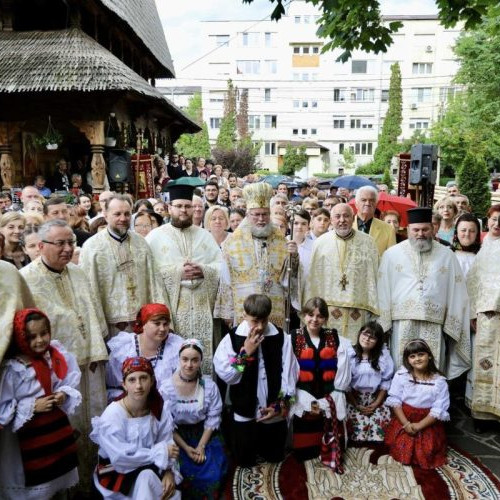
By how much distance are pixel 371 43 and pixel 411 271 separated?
3540 millimetres

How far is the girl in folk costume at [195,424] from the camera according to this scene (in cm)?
404

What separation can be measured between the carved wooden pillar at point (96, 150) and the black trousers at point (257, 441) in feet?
31.9

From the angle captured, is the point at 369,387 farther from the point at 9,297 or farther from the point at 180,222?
the point at 9,297

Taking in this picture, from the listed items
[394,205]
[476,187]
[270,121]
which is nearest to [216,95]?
[270,121]

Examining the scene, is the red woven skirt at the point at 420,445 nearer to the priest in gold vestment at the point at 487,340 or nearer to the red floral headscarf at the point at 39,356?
the priest in gold vestment at the point at 487,340

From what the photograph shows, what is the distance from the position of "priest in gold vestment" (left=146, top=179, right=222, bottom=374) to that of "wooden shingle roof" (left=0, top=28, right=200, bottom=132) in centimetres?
758

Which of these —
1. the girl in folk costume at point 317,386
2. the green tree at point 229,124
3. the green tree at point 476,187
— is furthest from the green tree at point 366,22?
the green tree at point 229,124

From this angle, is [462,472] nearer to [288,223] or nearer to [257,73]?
[288,223]

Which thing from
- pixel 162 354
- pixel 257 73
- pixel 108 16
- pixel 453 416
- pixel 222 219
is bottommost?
pixel 453 416

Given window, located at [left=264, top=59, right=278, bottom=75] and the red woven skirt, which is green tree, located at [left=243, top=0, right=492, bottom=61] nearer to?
the red woven skirt

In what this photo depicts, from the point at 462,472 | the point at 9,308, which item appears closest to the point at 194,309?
the point at 9,308

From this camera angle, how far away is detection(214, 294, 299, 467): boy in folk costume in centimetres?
441

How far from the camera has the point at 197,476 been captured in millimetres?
4035

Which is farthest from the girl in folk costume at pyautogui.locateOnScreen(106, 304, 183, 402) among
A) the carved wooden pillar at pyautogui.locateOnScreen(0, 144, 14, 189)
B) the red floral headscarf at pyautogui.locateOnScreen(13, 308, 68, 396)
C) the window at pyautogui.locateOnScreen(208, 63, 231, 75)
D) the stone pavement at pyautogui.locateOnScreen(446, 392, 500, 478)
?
the window at pyautogui.locateOnScreen(208, 63, 231, 75)
